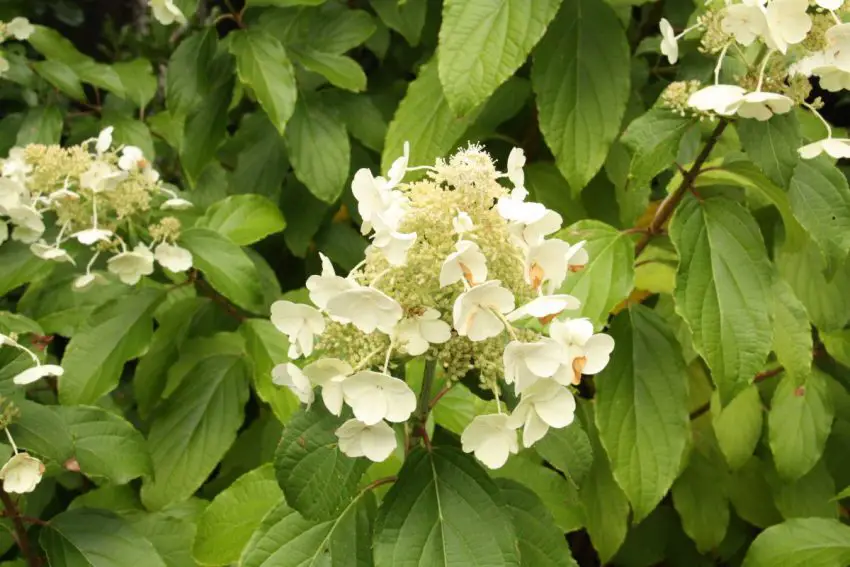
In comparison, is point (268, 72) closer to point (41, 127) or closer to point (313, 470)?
point (41, 127)

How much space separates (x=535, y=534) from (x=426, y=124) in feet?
2.76

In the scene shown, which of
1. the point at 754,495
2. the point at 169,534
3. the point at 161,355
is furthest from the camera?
the point at 754,495

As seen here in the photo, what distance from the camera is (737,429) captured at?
148cm

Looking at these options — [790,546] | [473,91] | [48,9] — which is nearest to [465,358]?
[473,91]

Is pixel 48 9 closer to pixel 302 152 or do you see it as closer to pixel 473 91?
pixel 302 152

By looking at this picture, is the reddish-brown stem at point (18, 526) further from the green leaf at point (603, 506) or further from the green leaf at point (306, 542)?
the green leaf at point (603, 506)

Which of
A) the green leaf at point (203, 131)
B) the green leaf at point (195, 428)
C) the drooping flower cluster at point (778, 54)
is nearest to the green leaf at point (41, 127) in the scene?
the green leaf at point (203, 131)

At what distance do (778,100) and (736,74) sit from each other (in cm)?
13

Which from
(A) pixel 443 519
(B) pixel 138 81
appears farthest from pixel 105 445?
(B) pixel 138 81

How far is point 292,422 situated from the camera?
821 mm

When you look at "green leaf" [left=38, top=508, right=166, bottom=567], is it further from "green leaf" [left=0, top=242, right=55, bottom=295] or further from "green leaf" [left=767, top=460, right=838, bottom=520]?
"green leaf" [left=767, top=460, right=838, bottom=520]

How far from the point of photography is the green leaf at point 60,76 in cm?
184

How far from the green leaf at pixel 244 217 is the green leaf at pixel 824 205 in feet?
3.07

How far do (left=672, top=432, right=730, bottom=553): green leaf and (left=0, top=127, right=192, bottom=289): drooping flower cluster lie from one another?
41.8 inches
